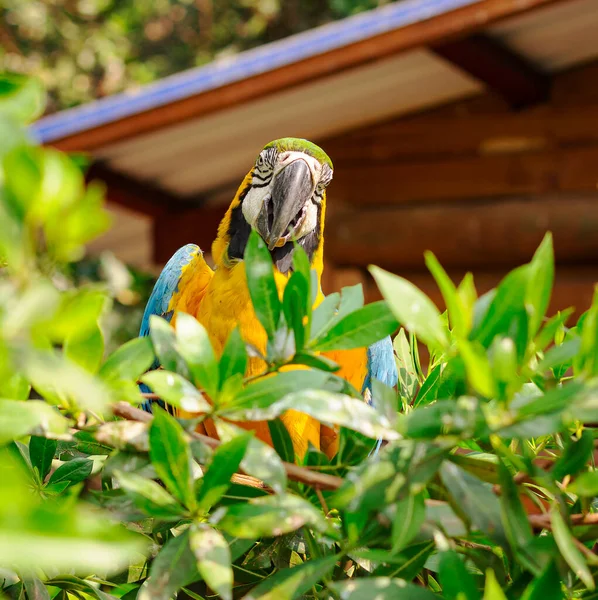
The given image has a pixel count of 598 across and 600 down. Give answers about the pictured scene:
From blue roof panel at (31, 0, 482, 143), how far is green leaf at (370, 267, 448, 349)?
3006 millimetres

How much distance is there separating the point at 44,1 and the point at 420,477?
878 centimetres

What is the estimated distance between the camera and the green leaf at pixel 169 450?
558 millimetres

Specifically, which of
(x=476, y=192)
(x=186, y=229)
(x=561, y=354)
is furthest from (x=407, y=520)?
(x=186, y=229)

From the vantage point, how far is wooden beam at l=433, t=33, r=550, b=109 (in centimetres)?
360

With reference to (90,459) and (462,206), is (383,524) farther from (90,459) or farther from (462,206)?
(462,206)

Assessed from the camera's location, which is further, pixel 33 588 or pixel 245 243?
pixel 245 243

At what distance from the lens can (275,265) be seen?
171cm

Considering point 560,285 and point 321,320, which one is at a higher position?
point 321,320

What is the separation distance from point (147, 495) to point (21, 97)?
0.89ft

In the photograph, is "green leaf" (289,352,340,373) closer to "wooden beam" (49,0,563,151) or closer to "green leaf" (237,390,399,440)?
"green leaf" (237,390,399,440)

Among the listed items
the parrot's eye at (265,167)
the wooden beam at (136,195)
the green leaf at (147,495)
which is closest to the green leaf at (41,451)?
the green leaf at (147,495)

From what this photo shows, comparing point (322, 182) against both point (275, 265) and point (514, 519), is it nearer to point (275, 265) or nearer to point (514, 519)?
point (275, 265)

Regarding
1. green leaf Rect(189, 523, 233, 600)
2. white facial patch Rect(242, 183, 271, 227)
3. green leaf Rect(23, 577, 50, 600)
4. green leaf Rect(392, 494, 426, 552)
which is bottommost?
green leaf Rect(23, 577, 50, 600)

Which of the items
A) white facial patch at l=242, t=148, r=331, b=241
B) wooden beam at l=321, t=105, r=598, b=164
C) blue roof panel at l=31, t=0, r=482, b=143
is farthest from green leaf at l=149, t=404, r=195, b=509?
wooden beam at l=321, t=105, r=598, b=164
